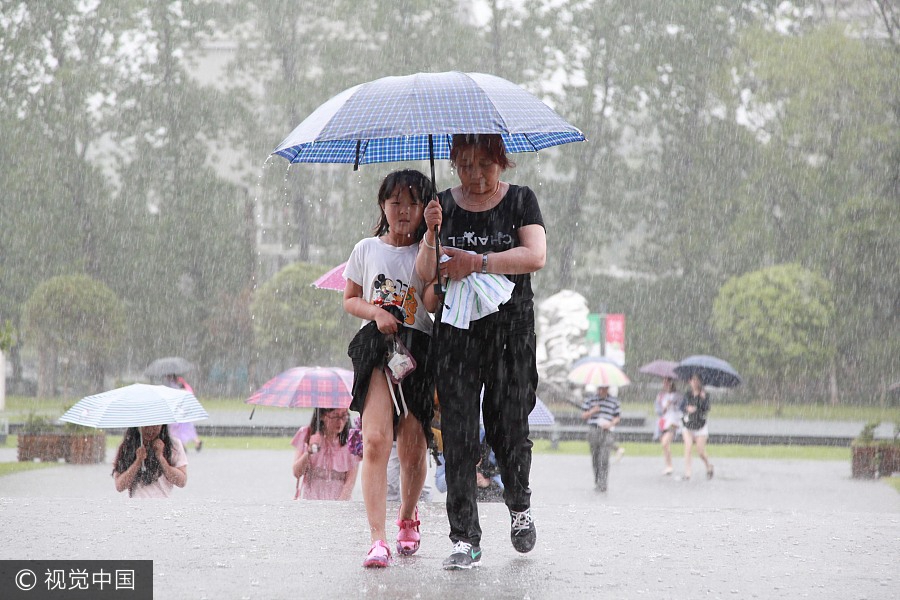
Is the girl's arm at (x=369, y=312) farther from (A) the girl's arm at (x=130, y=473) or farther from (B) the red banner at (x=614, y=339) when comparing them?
(B) the red banner at (x=614, y=339)

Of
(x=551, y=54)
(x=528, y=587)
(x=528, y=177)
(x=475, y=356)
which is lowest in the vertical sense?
(x=528, y=587)

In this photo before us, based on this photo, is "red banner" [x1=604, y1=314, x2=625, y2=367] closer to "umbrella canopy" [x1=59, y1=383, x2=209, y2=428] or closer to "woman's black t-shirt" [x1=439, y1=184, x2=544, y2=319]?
"umbrella canopy" [x1=59, y1=383, x2=209, y2=428]

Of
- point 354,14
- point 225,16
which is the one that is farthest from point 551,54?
point 225,16

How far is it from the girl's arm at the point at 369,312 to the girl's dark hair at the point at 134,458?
9.70 feet

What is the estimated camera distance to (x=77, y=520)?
17.1 feet

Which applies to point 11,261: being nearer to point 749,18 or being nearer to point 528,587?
point 749,18

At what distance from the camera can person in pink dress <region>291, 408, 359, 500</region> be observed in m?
7.06

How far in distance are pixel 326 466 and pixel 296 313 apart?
24.5 metres

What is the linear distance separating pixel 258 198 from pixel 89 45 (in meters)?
7.61

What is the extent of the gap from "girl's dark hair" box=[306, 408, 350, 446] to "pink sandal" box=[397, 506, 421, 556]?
269 cm

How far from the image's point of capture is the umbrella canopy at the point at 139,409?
678 centimetres

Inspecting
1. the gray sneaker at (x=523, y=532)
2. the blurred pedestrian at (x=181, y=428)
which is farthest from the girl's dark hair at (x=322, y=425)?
the blurred pedestrian at (x=181, y=428)

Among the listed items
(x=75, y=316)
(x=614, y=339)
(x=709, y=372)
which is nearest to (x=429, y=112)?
(x=709, y=372)

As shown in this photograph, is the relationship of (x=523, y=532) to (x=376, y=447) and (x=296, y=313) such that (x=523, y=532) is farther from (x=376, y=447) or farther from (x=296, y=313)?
(x=296, y=313)
